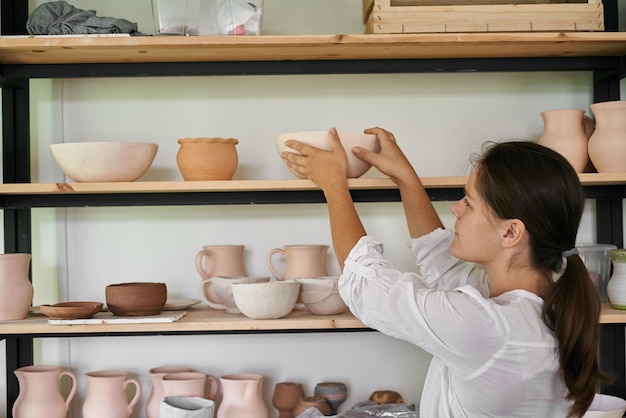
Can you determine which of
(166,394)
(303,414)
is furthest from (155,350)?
(303,414)

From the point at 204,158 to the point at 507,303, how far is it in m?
0.82

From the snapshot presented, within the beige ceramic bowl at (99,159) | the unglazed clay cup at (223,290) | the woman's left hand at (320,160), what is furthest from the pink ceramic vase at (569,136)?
the beige ceramic bowl at (99,159)

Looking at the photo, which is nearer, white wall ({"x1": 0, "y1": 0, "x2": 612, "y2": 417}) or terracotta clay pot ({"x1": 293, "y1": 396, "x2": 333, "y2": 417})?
terracotta clay pot ({"x1": 293, "y1": 396, "x2": 333, "y2": 417})

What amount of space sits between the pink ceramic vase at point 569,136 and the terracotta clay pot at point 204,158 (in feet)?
2.61

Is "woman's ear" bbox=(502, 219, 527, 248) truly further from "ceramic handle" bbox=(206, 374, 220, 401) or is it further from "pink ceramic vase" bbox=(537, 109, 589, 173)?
"ceramic handle" bbox=(206, 374, 220, 401)

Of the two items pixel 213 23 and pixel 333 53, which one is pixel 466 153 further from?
pixel 213 23

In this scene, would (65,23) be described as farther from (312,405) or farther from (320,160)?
Result: (312,405)

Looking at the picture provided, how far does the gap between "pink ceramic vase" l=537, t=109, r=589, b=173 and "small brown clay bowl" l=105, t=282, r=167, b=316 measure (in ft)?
3.35

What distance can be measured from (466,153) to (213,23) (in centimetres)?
78

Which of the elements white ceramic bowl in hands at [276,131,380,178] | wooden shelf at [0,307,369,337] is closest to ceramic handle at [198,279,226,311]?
wooden shelf at [0,307,369,337]

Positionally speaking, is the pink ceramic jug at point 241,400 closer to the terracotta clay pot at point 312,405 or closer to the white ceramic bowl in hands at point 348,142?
the terracotta clay pot at point 312,405

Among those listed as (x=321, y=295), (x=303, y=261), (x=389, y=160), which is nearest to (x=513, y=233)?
(x=389, y=160)

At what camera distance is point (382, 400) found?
1.97m

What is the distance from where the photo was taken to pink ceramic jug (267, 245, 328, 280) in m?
1.91
